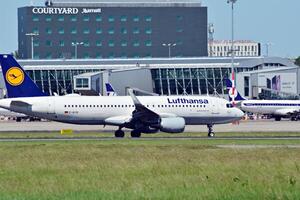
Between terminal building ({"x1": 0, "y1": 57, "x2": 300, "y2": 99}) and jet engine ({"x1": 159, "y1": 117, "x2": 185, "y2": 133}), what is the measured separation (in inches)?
2831

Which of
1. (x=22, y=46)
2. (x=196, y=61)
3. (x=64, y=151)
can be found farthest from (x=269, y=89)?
(x=64, y=151)

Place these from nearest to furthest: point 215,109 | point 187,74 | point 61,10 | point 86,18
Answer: point 215,109 → point 187,74 → point 61,10 → point 86,18

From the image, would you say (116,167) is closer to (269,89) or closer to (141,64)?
(269,89)

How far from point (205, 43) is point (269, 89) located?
1968 inches

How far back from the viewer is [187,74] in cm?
16062

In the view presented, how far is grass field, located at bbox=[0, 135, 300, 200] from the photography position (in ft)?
101

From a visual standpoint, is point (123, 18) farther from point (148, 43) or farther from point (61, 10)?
point (61, 10)

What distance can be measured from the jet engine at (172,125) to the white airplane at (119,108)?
0.72 meters

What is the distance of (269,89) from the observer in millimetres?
147875

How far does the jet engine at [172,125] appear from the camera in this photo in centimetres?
7331

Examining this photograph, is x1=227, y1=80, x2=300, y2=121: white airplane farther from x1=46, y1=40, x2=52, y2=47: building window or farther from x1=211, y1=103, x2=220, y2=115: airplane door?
x1=46, y1=40, x2=52, y2=47: building window

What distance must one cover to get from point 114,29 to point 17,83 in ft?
381

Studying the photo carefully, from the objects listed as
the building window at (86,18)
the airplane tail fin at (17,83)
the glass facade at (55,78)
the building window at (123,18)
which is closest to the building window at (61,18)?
the building window at (86,18)

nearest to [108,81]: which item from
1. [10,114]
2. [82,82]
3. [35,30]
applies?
[82,82]
